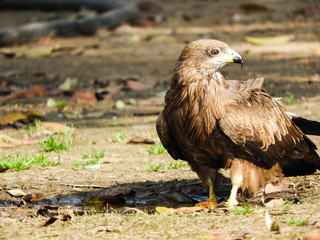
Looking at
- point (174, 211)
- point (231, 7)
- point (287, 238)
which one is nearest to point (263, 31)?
point (231, 7)

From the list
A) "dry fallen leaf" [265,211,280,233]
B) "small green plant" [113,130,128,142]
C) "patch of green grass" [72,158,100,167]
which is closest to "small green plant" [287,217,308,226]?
"dry fallen leaf" [265,211,280,233]

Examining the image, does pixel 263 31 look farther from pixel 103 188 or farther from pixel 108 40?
pixel 103 188

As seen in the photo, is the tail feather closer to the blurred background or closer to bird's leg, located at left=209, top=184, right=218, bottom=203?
bird's leg, located at left=209, top=184, right=218, bottom=203

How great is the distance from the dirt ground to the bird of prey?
0.35m

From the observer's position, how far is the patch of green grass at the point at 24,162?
641 cm

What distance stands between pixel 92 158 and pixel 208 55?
2163 mm

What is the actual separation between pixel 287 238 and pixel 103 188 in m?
2.54

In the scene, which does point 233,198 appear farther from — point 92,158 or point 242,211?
point 92,158

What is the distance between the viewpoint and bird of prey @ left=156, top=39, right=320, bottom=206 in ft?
16.7

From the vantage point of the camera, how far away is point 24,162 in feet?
21.3

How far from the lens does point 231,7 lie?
16.2 m

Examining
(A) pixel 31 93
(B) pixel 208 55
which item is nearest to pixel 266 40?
Result: (A) pixel 31 93

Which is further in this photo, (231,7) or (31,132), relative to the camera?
(231,7)

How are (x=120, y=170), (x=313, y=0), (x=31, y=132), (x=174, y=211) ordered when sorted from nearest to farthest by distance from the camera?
1. (x=174, y=211)
2. (x=120, y=170)
3. (x=31, y=132)
4. (x=313, y=0)
